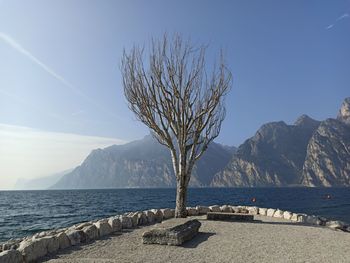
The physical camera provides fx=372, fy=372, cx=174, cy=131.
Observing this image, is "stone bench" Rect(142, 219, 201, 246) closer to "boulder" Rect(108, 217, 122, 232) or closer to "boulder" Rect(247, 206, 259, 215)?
"boulder" Rect(108, 217, 122, 232)

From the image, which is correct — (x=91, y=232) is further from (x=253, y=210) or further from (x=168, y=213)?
(x=253, y=210)

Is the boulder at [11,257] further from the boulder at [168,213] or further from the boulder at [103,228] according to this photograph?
the boulder at [168,213]

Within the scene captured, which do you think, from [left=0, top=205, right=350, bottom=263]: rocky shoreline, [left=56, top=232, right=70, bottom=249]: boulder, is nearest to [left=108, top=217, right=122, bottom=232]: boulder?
[left=0, top=205, right=350, bottom=263]: rocky shoreline

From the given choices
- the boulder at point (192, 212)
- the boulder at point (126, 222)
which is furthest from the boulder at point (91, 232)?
the boulder at point (192, 212)

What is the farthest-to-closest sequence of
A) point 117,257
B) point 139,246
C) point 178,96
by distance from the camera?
point 178,96 < point 139,246 < point 117,257

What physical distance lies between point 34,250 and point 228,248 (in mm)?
6732

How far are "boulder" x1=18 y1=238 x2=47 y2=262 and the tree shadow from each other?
4982mm

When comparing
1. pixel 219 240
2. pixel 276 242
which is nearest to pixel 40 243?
pixel 219 240

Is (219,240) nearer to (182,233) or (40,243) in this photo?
(182,233)

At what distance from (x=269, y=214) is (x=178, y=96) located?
10202mm

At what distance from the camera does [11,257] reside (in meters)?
10.9

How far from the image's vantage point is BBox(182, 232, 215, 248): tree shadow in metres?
14.1

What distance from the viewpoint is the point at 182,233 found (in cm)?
1424

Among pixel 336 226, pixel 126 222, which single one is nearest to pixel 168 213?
pixel 126 222
